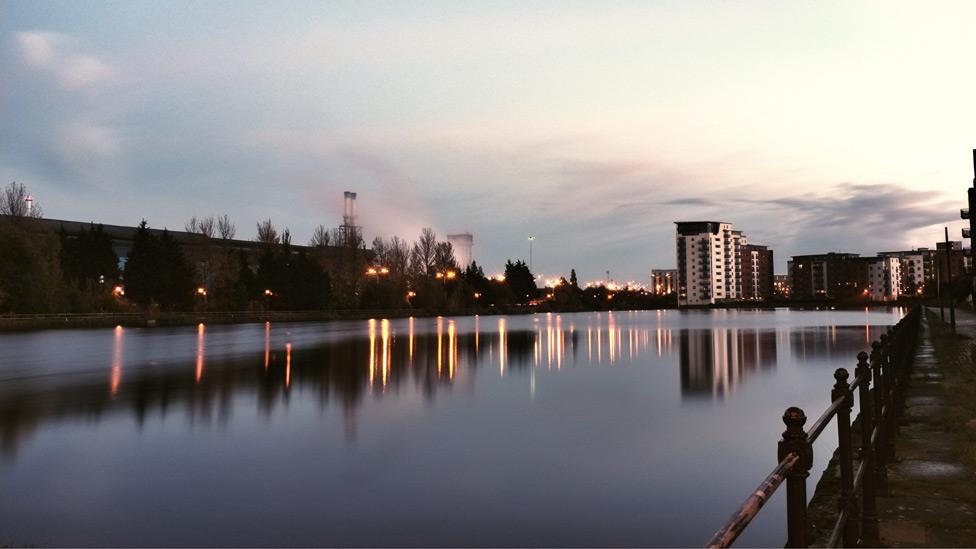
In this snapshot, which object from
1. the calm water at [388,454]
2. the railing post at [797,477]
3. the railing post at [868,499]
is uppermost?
the railing post at [797,477]

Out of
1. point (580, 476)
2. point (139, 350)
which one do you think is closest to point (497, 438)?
point (580, 476)

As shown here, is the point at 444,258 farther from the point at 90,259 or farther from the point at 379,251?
the point at 90,259

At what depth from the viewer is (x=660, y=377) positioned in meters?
29.1

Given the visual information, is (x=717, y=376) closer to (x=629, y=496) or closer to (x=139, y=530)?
(x=629, y=496)

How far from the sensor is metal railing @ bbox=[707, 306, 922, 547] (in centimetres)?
318

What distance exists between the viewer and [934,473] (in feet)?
28.8

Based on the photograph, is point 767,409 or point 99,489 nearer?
point 99,489

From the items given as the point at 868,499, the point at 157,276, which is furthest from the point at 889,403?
the point at 157,276

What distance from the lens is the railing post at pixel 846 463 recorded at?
5211mm

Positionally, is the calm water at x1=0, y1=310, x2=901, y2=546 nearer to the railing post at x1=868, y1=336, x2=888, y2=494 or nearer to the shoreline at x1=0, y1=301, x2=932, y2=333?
the railing post at x1=868, y1=336, x2=888, y2=494

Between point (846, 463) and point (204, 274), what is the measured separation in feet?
387

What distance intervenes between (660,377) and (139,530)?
22668 mm

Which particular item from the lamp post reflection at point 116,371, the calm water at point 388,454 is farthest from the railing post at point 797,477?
the lamp post reflection at point 116,371

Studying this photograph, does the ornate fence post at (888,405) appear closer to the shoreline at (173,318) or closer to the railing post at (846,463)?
the railing post at (846,463)
